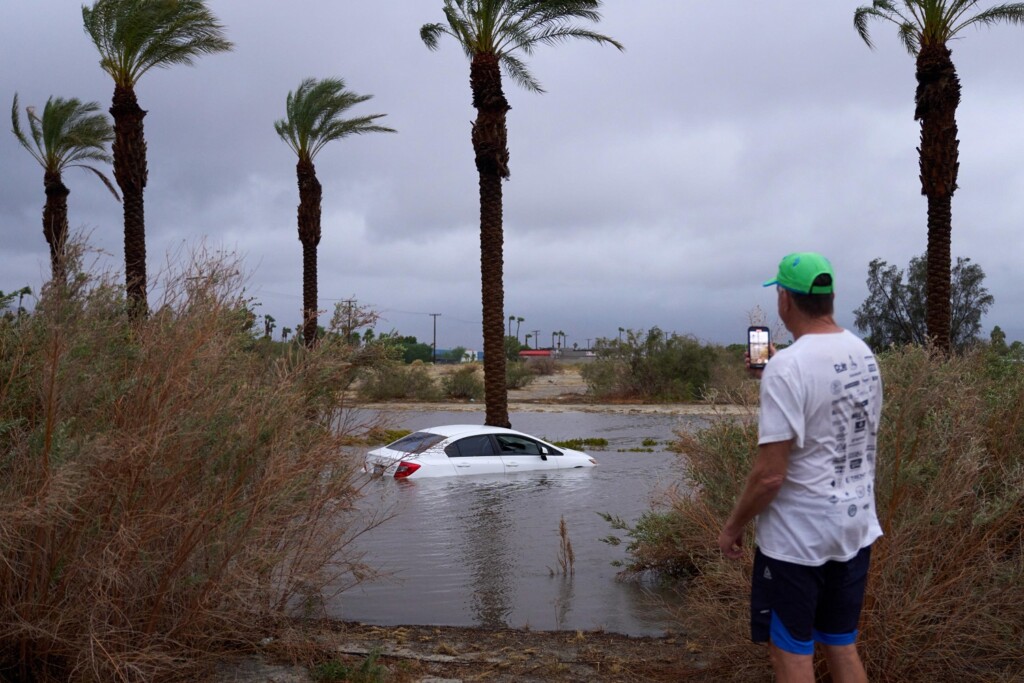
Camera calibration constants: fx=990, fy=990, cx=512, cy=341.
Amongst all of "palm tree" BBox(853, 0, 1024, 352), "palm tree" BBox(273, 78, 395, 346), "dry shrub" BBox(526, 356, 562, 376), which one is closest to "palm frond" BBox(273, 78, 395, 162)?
"palm tree" BBox(273, 78, 395, 346)

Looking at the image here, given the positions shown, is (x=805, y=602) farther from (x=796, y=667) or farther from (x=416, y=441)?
(x=416, y=441)

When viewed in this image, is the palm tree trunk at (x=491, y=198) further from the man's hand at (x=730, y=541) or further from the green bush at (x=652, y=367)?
the green bush at (x=652, y=367)

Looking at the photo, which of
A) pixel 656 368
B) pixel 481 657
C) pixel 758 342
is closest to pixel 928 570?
pixel 758 342

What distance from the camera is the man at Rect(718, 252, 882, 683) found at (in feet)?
12.1

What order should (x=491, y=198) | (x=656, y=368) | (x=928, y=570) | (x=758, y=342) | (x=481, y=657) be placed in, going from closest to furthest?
(x=928, y=570)
(x=758, y=342)
(x=481, y=657)
(x=491, y=198)
(x=656, y=368)

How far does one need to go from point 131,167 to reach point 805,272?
23.6 m

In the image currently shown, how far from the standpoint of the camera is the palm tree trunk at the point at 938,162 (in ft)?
67.6

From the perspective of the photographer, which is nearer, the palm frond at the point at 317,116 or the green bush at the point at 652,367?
the palm frond at the point at 317,116

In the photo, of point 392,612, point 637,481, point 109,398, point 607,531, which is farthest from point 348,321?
point 637,481

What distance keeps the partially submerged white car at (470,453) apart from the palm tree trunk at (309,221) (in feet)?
55.1

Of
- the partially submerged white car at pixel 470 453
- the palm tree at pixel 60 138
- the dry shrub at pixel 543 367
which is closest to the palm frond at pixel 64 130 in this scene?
the palm tree at pixel 60 138

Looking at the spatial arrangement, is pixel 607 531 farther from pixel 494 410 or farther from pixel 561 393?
pixel 561 393

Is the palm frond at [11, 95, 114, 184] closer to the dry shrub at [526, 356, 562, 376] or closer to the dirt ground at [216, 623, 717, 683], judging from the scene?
the dirt ground at [216, 623, 717, 683]

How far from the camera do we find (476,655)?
6.89 metres
